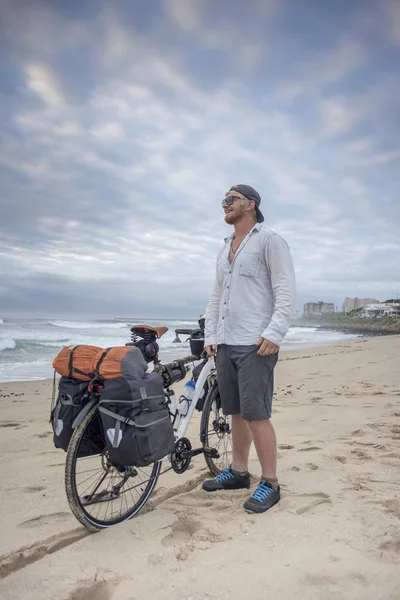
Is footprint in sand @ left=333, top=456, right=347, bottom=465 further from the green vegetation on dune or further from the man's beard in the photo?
the green vegetation on dune

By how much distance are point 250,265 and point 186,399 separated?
4.48 feet

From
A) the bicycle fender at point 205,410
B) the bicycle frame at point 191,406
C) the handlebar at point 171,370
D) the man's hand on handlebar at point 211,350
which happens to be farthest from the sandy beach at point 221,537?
the man's hand on handlebar at point 211,350

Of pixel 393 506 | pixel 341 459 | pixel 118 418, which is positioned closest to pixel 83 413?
pixel 118 418

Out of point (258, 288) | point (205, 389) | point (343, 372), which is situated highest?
point (258, 288)

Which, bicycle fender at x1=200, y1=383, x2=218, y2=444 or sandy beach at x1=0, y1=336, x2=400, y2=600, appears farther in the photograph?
bicycle fender at x1=200, y1=383, x2=218, y2=444

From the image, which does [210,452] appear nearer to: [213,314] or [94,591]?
[213,314]

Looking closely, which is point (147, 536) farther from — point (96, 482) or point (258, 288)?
point (258, 288)

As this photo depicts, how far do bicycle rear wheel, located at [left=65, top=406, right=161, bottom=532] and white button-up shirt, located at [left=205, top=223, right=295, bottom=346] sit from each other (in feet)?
3.87

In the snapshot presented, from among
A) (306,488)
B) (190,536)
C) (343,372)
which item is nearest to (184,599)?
(190,536)

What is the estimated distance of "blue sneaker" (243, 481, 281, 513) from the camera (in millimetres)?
2973

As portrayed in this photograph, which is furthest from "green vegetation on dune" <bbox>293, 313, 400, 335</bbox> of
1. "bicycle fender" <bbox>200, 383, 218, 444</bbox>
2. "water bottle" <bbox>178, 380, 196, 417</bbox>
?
"water bottle" <bbox>178, 380, 196, 417</bbox>

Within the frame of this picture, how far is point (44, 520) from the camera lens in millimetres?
2957

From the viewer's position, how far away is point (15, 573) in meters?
2.31

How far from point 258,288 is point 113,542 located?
6.54ft
